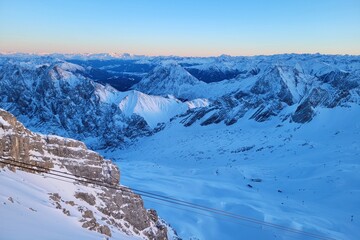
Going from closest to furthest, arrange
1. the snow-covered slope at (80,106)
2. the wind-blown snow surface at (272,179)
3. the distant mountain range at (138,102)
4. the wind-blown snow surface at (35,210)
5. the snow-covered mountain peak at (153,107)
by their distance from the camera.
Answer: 1. the wind-blown snow surface at (35,210)
2. the wind-blown snow surface at (272,179)
3. the distant mountain range at (138,102)
4. the snow-covered slope at (80,106)
5. the snow-covered mountain peak at (153,107)

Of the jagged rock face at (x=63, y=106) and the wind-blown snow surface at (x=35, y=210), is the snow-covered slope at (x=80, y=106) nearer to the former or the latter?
the jagged rock face at (x=63, y=106)

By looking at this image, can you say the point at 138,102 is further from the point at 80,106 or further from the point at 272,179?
the point at 272,179

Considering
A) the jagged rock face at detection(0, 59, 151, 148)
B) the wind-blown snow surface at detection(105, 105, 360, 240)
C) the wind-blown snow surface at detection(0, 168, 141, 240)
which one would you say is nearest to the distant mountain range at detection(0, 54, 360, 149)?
the jagged rock face at detection(0, 59, 151, 148)

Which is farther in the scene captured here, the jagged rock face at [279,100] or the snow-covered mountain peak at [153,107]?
the snow-covered mountain peak at [153,107]

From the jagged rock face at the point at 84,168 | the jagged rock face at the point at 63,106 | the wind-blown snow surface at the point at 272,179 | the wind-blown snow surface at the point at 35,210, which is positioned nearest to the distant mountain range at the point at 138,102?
the jagged rock face at the point at 63,106

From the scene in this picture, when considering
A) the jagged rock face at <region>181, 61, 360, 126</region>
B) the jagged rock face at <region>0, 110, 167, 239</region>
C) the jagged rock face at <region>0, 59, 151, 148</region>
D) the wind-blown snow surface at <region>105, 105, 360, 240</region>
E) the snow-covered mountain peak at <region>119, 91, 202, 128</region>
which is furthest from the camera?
the snow-covered mountain peak at <region>119, 91, 202, 128</region>

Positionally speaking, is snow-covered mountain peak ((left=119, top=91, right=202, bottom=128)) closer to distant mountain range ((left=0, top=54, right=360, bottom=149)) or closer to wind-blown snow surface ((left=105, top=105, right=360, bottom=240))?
distant mountain range ((left=0, top=54, right=360, bottom=149))

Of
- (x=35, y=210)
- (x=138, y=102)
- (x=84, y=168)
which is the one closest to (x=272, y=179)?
(x=84, y=168)
